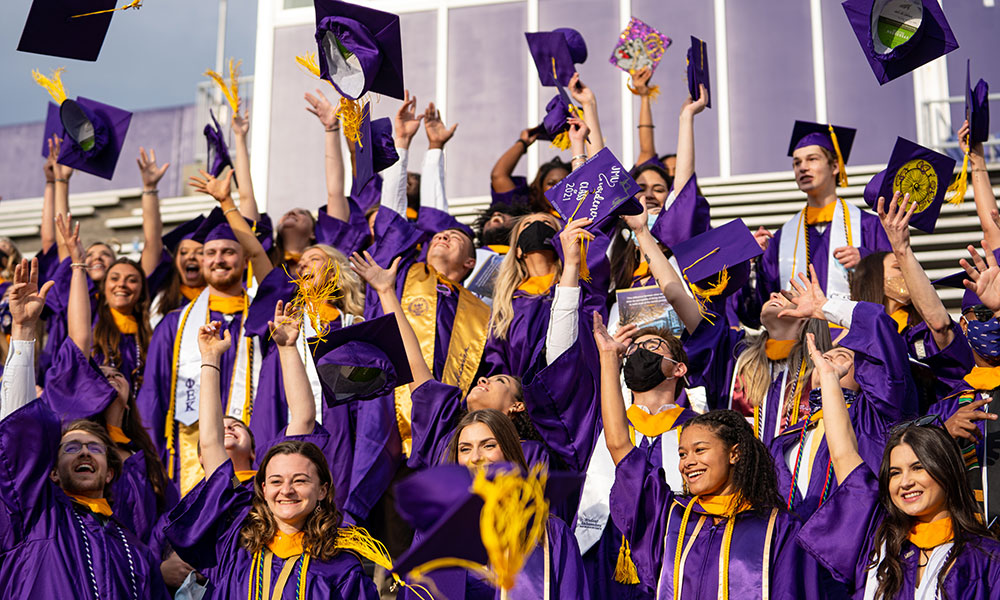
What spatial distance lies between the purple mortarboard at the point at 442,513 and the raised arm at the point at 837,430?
1.60m

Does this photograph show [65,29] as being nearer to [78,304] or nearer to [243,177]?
[78,304]

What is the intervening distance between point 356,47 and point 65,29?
1.21 m

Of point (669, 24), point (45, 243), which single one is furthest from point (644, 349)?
point (669, 24)

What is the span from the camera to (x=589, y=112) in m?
6.61

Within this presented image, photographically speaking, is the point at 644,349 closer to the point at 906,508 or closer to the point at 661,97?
the point at 906,508

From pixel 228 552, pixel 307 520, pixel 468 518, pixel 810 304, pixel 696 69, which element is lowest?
pixel 228 552

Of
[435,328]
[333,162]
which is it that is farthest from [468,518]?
[333,162]

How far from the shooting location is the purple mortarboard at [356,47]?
5359 millimetres

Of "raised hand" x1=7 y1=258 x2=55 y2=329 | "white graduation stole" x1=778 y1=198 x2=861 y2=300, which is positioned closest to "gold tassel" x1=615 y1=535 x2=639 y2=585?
"white graduation stole" x1=778 y1=198 x2=861 y2=300

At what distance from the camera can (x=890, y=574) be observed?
141 inches

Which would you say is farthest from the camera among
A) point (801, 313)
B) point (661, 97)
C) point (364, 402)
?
point (661, 97)

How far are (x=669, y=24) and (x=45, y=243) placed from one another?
6.38 m

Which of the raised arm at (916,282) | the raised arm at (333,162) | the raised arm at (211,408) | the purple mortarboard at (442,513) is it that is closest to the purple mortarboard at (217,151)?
the raised arm at (333,162)

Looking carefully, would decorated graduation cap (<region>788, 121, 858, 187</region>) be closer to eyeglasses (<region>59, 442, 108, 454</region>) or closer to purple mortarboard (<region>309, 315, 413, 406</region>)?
purple mortarboard (<region>309, 315, 413, 406</region>)
